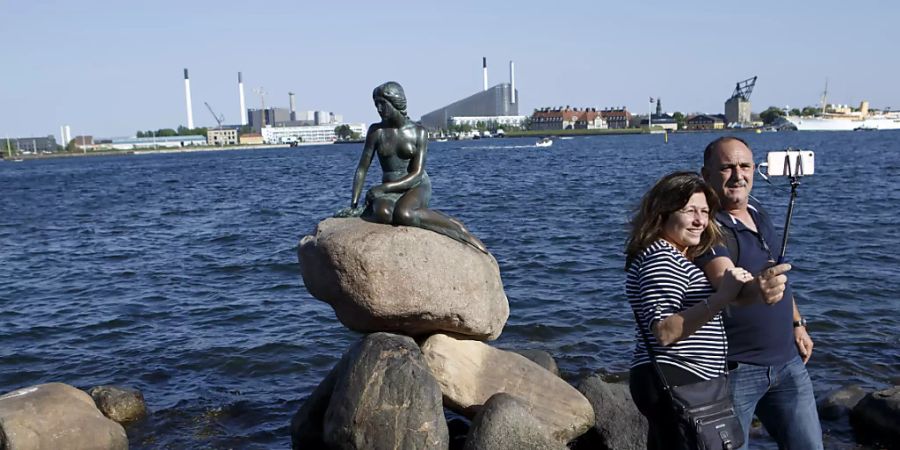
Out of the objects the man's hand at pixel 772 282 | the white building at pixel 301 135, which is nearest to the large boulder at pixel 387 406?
the man's hand at pixel 772 282

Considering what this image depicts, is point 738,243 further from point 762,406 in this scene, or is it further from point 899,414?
point 899,414

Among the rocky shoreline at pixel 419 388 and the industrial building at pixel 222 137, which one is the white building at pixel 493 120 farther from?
the rocky shoreline at pixel 419 388

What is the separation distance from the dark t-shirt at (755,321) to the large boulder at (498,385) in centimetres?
330

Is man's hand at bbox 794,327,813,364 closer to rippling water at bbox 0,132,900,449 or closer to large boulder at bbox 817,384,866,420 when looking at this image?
rippling water at bbox 0,132,900,449

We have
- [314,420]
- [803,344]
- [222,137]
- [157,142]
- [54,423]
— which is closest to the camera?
[803,344]

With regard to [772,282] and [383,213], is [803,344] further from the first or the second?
[383,213]

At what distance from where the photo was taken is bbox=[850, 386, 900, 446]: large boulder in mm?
7094

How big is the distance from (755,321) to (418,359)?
3.42 meters

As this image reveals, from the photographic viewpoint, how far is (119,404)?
27.9ft

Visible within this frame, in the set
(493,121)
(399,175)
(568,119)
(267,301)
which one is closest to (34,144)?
(493,121)

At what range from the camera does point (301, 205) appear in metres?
32.0

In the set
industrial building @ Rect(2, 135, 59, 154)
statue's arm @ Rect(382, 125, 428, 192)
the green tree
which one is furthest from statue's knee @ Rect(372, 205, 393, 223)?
industrial building @ Rect(2, 135, 59, 154)

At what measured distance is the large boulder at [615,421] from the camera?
6980 mm

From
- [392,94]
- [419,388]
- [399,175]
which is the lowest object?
[419,388]
